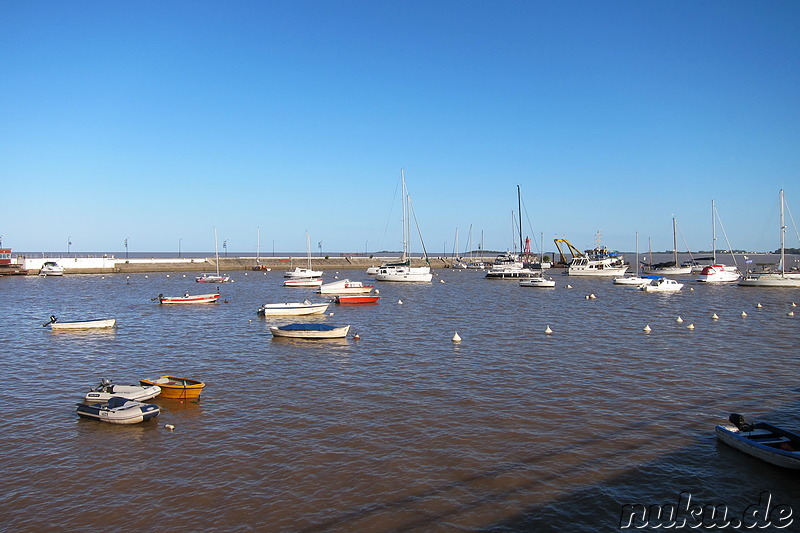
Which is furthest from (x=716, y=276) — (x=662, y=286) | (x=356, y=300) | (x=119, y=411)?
(x=119, y=411)

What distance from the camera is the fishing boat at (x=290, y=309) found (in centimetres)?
4531

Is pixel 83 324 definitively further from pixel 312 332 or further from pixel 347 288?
pixel 347 288

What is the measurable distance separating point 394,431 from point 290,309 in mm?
29736

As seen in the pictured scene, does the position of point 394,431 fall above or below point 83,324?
below

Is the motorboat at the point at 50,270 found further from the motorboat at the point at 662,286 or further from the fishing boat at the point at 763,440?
the fishing boat at the point at 763,440

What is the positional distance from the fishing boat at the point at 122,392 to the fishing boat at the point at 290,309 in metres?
24.6

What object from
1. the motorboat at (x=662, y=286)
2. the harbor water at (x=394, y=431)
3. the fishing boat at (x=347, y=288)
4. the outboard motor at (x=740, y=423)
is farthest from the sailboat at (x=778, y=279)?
the outboard motor at (x=740, y=423)

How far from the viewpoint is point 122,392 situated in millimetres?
20109

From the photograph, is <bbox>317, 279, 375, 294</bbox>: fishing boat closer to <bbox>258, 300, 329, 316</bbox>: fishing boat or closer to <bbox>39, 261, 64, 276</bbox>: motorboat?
<bbox>258, 300, 329, 316</bbox>: fishing boat

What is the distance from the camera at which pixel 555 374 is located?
83.6ft

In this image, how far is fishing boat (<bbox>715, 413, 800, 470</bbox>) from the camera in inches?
568
